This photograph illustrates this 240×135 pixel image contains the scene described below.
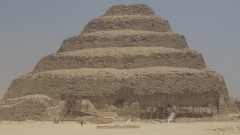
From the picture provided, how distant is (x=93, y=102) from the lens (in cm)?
7044

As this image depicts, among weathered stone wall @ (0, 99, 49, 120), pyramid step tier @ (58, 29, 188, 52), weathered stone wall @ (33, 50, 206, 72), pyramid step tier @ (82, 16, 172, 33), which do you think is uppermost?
pyramid step tier @ (82, 16, 172, 33)

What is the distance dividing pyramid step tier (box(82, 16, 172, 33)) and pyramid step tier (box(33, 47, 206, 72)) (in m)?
4.87

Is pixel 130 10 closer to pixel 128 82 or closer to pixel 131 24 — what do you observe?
pixel 131 24

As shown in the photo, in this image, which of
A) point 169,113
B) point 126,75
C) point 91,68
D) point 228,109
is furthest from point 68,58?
point 228,109

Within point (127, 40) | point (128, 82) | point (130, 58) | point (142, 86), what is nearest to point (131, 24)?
point (127, 40)

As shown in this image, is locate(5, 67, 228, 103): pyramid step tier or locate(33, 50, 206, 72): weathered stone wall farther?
locate(33, 50, 206, 72): weathered stone wall

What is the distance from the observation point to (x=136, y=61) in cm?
7300

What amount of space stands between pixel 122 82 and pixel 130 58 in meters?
4.41

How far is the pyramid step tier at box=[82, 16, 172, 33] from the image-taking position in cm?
7900

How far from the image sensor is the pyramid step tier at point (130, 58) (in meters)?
73.0

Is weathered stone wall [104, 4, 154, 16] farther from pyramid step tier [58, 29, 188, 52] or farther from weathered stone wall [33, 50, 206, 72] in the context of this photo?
weathered stone wall [33, 50, 206, 72]
